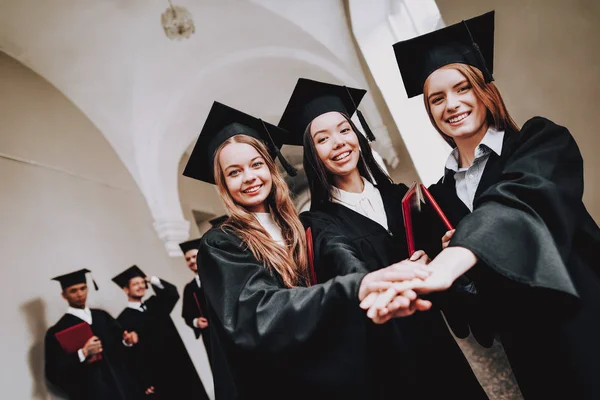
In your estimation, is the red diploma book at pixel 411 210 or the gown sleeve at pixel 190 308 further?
the gown sleeve at pixel 190 308

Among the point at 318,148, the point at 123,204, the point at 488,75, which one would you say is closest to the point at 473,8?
the point at 488,75

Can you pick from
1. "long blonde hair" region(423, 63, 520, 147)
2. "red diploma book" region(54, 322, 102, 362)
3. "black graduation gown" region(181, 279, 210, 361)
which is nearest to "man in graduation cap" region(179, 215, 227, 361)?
"black graduation gown" region(181, 279, 210, 361)

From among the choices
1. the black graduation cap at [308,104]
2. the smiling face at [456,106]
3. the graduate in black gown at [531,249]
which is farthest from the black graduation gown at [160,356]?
the smiling face at [456,106]

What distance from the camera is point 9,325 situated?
11.9 ft

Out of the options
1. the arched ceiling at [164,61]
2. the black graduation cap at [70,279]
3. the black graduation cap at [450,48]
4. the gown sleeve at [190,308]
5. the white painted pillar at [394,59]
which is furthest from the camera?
the gown sleeve at [190,308]

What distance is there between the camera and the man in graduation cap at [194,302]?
5069 mm

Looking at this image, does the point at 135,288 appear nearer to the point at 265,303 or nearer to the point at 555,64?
the point at 265,303

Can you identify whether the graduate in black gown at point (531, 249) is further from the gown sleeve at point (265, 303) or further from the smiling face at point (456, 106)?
the gown sleeve at point (265, 303)

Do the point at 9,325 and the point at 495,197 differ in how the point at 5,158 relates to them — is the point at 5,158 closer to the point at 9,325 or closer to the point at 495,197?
the point at 9,325

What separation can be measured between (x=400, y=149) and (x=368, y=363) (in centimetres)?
411

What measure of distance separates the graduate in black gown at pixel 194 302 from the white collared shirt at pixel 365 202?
11.8 feet

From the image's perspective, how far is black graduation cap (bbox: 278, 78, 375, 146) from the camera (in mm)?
1818

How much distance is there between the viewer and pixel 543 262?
1060mm

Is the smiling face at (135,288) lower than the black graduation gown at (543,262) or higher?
higher
